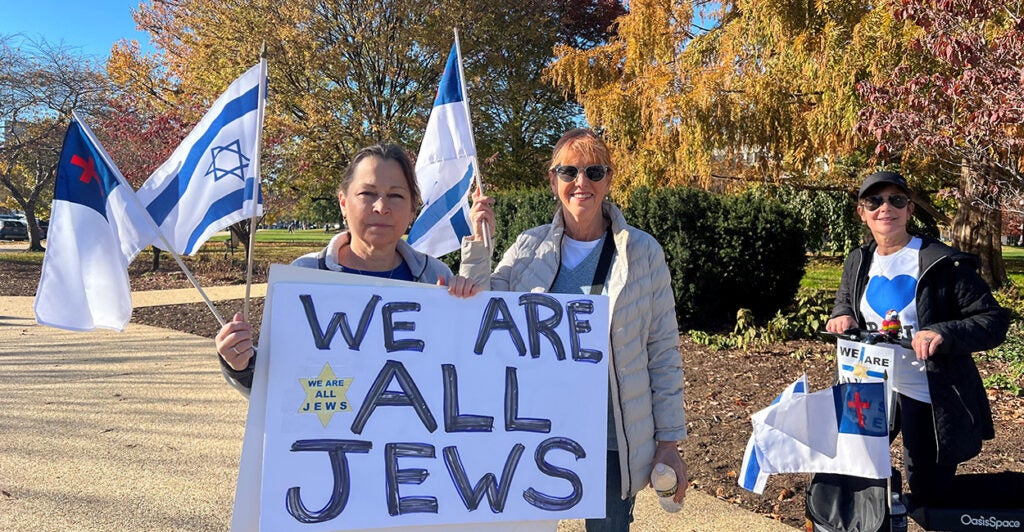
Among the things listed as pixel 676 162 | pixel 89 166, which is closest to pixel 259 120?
pixel 89 166

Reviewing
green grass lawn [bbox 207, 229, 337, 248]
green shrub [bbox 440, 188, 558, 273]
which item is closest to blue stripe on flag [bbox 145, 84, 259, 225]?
green shrub [bbox 440, 188, 558, 273]

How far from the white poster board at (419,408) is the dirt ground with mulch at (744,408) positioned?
2.10m

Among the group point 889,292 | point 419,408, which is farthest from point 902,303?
point 419,408

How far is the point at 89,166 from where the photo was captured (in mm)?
2396

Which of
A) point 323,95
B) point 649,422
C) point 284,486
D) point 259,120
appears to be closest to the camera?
point 284,486

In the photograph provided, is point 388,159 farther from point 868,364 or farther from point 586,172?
point 868,364

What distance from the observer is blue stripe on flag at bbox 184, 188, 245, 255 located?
2734mm

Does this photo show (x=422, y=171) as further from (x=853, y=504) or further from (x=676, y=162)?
(x=676, y=162)

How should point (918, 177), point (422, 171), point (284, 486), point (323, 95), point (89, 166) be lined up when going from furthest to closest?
point (323, 95) < point (918, 177) < point (422, 171) < point (89, 166) < point (284, 486)

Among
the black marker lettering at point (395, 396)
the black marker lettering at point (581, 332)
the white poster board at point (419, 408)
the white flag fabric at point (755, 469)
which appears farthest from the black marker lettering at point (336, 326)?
the white flag fabric at point (755, 469)

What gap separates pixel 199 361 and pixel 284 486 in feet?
20.6

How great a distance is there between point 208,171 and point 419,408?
4.47 feet

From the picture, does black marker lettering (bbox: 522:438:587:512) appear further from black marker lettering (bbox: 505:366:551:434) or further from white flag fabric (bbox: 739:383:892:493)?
white flag fabric (bbox: 739:383:892:493)

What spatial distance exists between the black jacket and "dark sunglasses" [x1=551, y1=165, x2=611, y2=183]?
4.59ft
